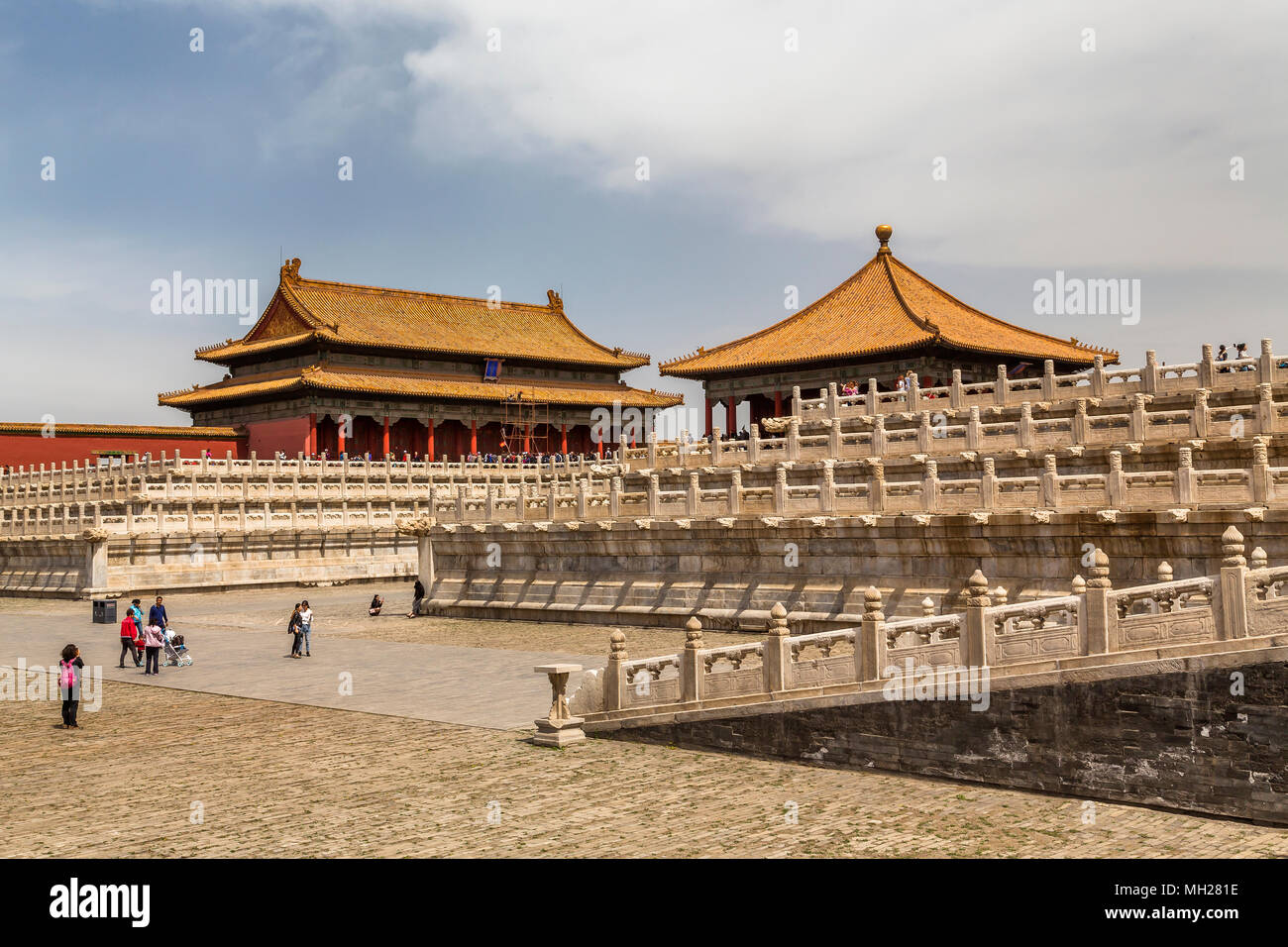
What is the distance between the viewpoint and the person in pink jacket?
20.8m

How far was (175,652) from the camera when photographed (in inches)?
871

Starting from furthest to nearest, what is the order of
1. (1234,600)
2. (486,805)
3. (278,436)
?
1. (278,436)
2. (1234,600)
3. (486,805)

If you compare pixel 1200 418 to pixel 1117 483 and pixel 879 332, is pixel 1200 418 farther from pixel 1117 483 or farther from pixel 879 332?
pixel 879 332

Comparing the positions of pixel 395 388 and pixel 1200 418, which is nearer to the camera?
pixel 1200 418

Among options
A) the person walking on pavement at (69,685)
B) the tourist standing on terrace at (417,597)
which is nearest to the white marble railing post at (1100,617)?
the person walking on pavement at (69,685)

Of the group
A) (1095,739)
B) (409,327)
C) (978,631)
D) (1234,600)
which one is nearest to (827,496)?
(978,631)

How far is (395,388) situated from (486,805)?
4898 cm

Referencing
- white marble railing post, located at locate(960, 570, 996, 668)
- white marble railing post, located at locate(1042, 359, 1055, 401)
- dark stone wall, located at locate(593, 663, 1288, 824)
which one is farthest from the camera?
white marble railing post, located at locate(1042, 359, 1055, 401)

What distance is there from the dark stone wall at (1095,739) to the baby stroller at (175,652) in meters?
11.9

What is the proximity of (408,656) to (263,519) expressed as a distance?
21.0 meters

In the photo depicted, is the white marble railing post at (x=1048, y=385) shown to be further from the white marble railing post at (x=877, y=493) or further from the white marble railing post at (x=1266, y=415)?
the white marble railing post at (x=877, y=493)

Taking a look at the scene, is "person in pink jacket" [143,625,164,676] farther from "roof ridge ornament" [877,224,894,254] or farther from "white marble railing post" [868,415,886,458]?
"roof ridge ornament" [877,224,894,254]

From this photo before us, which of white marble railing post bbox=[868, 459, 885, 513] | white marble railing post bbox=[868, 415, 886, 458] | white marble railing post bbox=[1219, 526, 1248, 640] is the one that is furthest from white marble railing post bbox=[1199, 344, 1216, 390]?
white marble railing post bbox=[1219, 526, 1248, 640]

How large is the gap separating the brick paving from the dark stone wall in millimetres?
252
